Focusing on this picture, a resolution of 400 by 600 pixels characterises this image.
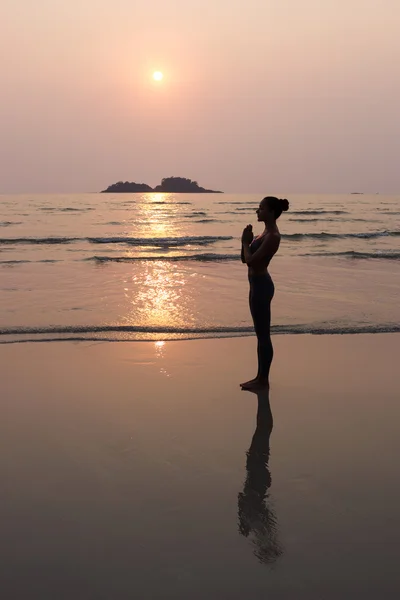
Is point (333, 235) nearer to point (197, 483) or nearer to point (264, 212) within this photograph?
point (264, 212)

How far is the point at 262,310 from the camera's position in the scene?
5.56m

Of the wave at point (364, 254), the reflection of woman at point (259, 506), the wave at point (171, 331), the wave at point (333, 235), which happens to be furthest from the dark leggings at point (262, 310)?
the wave at point (333, 235)

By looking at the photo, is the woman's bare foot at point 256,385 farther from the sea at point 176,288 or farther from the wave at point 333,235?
the wave at point 333,235

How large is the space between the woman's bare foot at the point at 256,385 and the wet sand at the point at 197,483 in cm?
13

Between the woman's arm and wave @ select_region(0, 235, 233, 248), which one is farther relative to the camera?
wave @ select_region(0, 235, 233, 248)

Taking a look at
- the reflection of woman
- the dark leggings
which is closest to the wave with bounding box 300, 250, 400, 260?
the dark leggings

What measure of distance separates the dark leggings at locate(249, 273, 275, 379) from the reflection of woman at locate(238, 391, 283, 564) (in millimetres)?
1308

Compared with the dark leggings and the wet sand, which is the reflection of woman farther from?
the dark leggings

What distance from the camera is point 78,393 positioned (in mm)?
5363

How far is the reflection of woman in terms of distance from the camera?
9.44 ft

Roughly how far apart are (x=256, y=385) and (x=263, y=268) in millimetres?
1182

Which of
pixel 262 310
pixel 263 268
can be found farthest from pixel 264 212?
pixel 262 310

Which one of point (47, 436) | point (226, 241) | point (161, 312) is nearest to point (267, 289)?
point (47, 436)

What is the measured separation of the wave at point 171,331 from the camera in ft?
26.7
